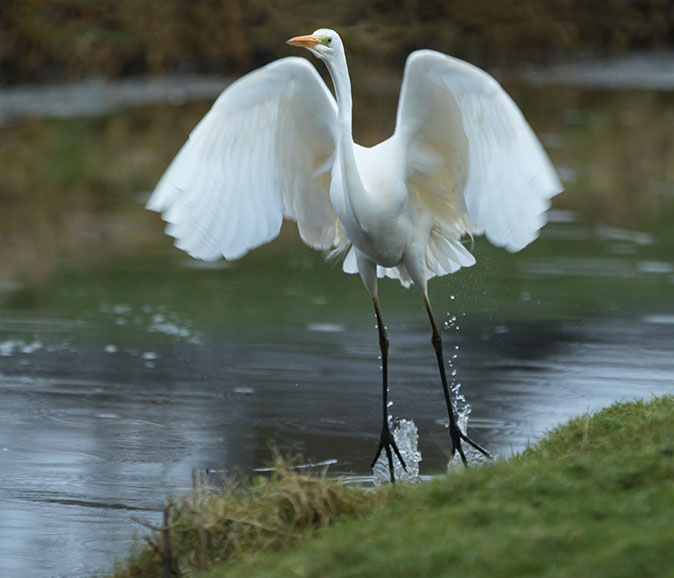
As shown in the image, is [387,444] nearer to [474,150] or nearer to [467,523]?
[474,150]

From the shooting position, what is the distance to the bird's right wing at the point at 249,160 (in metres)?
5.41

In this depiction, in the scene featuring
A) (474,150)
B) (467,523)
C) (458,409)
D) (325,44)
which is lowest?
(458,409)

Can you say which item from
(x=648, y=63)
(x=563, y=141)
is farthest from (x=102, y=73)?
(x=648, y=63)

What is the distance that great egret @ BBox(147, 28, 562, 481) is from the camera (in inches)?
196

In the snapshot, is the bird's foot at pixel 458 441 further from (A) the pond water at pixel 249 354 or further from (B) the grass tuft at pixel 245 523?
(B) the grass tuft at pixel 245 523

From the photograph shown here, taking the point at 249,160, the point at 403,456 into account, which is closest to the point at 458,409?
the point at 403,456

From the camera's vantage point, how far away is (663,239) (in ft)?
37.0

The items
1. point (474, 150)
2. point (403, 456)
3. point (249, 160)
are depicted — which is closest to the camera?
point (474, 150)

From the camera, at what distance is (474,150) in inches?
205

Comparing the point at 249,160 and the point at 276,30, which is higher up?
the point at 249,160

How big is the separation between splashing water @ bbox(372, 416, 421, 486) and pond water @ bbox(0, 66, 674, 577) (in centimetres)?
Answer: 7

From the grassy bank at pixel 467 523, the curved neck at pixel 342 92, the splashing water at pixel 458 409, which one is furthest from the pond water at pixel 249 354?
the curved neck at pixel 342 92

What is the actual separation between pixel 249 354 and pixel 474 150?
3.15 m

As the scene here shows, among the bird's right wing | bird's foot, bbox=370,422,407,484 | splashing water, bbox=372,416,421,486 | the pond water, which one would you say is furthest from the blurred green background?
bird's foot, bbox=370,422,407,484
